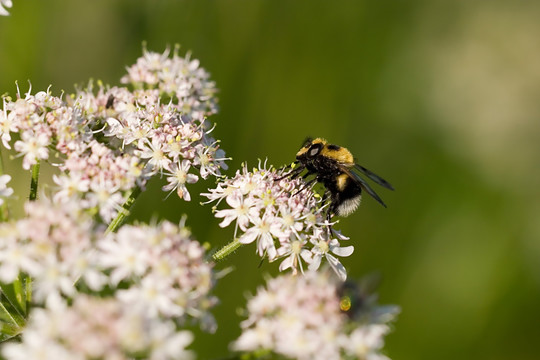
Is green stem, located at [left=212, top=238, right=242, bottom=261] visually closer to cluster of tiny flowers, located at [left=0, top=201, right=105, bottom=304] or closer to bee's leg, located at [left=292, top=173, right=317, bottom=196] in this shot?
bee's leg, located at [left=292, top=173, right=317, bottom=196]

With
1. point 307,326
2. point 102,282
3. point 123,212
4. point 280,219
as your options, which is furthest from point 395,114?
point 102,282

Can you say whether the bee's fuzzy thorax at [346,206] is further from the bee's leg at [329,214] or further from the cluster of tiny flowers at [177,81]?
the cluster of tiny flowers at [177,81]

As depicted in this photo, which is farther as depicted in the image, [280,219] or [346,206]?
[346,206]

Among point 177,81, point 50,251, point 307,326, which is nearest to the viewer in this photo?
point 50,251

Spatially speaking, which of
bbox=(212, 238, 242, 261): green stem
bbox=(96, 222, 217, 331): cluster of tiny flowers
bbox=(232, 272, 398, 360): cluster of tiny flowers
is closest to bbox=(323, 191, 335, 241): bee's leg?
bbox=(212, 238, 242, 261): green stem

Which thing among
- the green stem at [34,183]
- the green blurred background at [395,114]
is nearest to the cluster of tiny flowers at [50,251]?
the green stem at [34,183]

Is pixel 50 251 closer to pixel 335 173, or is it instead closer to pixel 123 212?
pixel 123 212

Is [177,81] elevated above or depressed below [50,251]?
above
